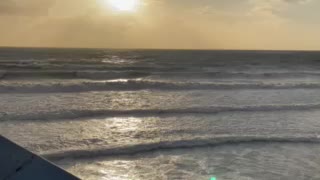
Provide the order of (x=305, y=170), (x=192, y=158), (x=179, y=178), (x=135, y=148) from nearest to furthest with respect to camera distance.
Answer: (x=179, y=178)
(x=305, y=170)
(x=192, y=158)
(x=135, y=148)

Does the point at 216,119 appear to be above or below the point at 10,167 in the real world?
below

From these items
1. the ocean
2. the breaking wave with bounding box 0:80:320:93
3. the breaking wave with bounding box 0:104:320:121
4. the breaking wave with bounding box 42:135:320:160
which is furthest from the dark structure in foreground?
the breaking wave with bounding box 0:80:320:93

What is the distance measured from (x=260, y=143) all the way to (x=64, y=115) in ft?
19.2

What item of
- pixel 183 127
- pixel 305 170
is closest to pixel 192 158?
pixel 305 170

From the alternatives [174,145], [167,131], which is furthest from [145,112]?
[174,145]

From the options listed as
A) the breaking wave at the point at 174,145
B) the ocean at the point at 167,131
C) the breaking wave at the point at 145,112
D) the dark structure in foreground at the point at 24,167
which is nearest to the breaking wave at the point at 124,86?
the ocean at the point at 167,131

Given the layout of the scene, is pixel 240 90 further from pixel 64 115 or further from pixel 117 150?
pixel 117 150

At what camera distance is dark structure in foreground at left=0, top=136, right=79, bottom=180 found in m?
1.88

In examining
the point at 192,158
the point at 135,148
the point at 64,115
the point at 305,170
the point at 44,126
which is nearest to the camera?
the point at 305,170

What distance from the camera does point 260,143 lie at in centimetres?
910

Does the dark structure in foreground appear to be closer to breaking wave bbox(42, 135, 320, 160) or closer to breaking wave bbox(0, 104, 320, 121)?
breaking wave bbox(42, 135, 320, 160)

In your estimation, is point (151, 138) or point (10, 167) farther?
point (151, 138)

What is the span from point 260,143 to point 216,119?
2.95 meters

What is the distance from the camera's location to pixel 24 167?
1885mm
